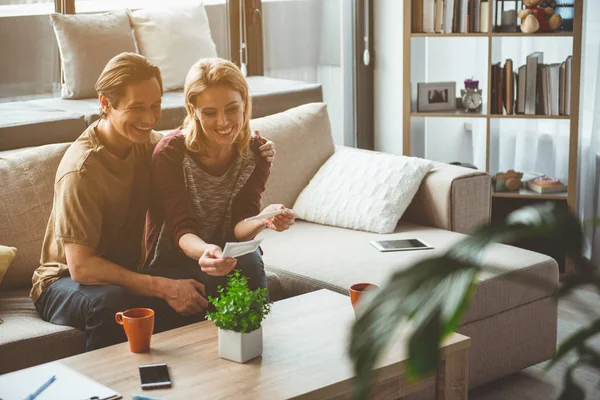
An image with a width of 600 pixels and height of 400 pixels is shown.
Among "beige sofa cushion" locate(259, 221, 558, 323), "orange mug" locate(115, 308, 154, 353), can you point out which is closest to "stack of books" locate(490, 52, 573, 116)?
"beige sofa cushion" locate(259, 221, 558, 323)

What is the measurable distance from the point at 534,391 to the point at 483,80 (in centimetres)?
198

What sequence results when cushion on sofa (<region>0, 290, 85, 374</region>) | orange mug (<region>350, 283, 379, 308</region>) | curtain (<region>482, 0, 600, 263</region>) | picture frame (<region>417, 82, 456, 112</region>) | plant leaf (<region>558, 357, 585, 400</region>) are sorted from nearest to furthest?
plant leaf (<region>558, 357, 585, 400</region>)
orange mug (<region>350, 283, 379, 308</region>)
cushion on sofa (<region>0, 290, 85, 374</region>)
curtain (<region>482, 0, 600, 263</region>)
picture frame (<region>417, 82, 456, 112</region>)

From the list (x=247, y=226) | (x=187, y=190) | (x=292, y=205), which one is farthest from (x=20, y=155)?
(x=292, y=205)

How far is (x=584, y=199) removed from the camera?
4004mm

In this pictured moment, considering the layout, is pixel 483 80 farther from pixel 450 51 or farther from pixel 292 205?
pixel 292 205

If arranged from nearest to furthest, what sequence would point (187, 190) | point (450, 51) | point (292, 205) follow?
point (187, 190)
point (292, 205)
point (450, 51)

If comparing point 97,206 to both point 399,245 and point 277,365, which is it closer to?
point 277,365

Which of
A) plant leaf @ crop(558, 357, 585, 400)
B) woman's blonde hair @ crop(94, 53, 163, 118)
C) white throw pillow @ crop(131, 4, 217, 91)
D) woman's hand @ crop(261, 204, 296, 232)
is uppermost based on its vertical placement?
white throw pillow @ crop(131, 4, 217, 91)

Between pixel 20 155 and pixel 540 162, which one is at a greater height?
pixel 20 155

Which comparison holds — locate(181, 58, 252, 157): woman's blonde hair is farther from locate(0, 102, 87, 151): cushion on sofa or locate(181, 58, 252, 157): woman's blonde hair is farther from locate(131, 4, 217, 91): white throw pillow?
locate(131, 4, 217, 91): white throw pillow

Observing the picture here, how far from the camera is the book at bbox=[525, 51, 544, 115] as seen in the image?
3924 millimetres

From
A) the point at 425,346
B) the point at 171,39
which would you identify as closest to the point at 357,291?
the point at 425,346

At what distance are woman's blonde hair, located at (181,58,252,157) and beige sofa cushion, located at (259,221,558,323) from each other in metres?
0.45

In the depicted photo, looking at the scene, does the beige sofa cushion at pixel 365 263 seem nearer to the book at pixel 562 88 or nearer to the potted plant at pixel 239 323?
the potted plant at pixel 239 323
